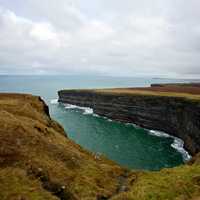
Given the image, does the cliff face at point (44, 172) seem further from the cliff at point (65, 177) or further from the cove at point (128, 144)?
the cove at point (128, 144)

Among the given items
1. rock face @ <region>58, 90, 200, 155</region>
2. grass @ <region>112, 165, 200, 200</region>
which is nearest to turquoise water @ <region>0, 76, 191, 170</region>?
rock face @ <region>58, 90, 200, 155</region>

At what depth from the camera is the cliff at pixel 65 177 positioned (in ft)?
50.7

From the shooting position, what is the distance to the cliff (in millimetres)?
15452

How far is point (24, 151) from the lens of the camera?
61.9 feet

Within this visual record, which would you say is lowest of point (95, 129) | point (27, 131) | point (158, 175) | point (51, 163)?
point (95, 129)

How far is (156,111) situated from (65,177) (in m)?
79.6

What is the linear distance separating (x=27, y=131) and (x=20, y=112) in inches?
460

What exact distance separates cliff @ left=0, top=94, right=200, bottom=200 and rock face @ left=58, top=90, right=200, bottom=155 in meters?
43.9

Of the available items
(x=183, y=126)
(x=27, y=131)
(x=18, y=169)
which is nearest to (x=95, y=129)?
(x=183, y=126)

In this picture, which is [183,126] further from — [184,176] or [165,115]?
[184,176]

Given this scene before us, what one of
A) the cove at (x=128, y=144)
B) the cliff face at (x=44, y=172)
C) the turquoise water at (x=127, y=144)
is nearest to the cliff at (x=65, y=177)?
the cliff face at (x=44, y=172)

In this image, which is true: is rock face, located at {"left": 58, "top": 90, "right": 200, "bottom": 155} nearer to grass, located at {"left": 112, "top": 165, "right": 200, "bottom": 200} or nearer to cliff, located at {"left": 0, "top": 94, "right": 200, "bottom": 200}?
grass, located at {"left": 112, "top": 165, "right": 200, "bottom": 200}

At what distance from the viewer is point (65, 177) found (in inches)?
708

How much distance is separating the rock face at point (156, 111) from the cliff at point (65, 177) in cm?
4391
